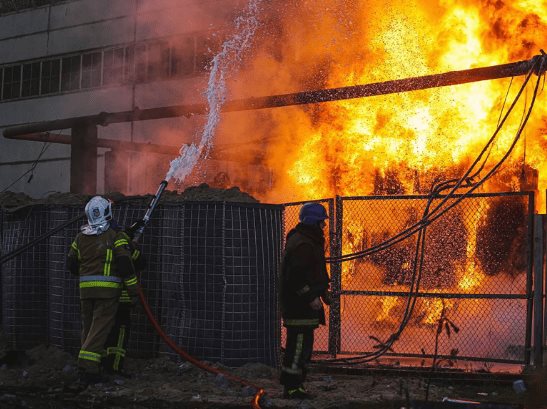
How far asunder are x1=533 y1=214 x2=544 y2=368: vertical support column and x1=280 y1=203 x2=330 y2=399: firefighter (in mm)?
2245

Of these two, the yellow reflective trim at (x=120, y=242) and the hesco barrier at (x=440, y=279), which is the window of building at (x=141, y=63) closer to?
the hesco barrier at (x=440, y=279)

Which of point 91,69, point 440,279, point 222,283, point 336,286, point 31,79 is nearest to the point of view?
point 222,283

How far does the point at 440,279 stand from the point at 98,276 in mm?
5845

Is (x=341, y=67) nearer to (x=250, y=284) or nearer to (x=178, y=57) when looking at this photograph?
(x=178, y=57)

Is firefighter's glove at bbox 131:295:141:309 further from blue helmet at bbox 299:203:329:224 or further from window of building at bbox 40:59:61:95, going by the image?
window of building at bbox 40:59:61:95

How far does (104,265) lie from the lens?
759 centimetres

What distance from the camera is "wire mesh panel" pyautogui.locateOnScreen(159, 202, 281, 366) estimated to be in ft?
25.9

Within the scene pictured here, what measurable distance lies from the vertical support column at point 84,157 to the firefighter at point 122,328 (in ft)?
22.2

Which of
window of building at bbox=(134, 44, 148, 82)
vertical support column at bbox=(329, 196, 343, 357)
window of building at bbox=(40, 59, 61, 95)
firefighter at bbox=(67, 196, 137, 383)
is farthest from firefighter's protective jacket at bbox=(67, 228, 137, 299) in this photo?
window of building at bbox=(40, 59, 61, 95)

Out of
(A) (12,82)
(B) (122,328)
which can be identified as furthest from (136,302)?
(A) (12,82)

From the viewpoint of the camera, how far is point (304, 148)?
15.9 meters

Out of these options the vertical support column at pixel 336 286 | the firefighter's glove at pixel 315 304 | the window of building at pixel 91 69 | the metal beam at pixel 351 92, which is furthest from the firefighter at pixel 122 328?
the window of building at pixel 91 69

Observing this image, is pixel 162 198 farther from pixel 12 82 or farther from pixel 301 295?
pixel 12 82

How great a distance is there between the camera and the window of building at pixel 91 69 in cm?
2238
